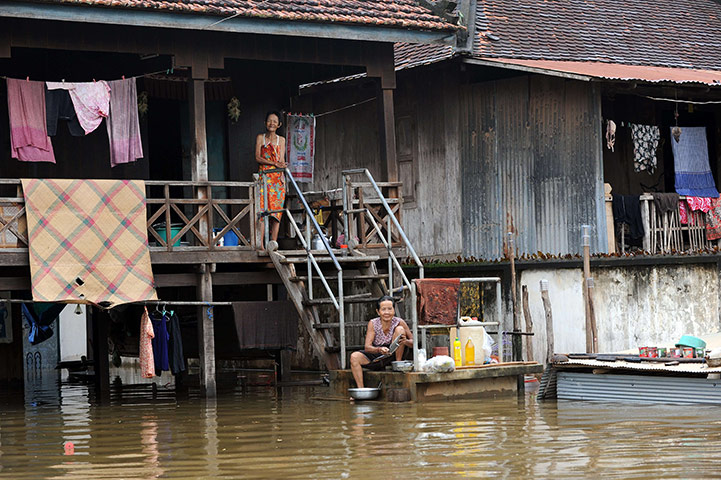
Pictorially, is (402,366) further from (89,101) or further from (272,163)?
(89,101)

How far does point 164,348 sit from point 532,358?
5018 mm

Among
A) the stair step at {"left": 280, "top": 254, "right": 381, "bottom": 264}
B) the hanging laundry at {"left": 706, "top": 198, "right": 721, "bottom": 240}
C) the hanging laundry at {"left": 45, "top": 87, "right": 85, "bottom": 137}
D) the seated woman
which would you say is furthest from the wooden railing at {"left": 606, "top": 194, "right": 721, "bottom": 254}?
the hanging laundry at {"left": 45, "top": 87, "right": 85, "bottom": 137}

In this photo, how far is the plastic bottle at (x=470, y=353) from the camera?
14.6 m

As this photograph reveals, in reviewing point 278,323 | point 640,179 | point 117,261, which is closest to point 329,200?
point 278,323

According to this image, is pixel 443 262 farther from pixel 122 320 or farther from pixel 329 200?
pixel 122 320

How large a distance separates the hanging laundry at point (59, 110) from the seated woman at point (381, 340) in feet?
14.9

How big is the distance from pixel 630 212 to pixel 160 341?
770 cm

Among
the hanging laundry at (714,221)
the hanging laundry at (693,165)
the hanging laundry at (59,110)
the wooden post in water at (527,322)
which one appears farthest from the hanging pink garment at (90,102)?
Answer: the hanging laundry at (714,221)

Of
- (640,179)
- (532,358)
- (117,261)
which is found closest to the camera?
(117,261)

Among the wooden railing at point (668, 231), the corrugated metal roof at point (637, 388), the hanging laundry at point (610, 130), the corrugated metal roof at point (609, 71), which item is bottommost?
the corrugated metal roof at point (637, 388)

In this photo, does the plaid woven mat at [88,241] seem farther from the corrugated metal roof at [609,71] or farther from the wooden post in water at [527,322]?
the corrugated metal roof at [609,71]

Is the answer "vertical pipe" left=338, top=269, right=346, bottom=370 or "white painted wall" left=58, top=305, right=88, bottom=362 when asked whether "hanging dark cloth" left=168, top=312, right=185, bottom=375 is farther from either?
"white painted wall" left=58, top=305, right=88, bottom=362

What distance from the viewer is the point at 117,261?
15.2 m

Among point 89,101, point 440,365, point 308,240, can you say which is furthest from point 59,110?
point 440,365
